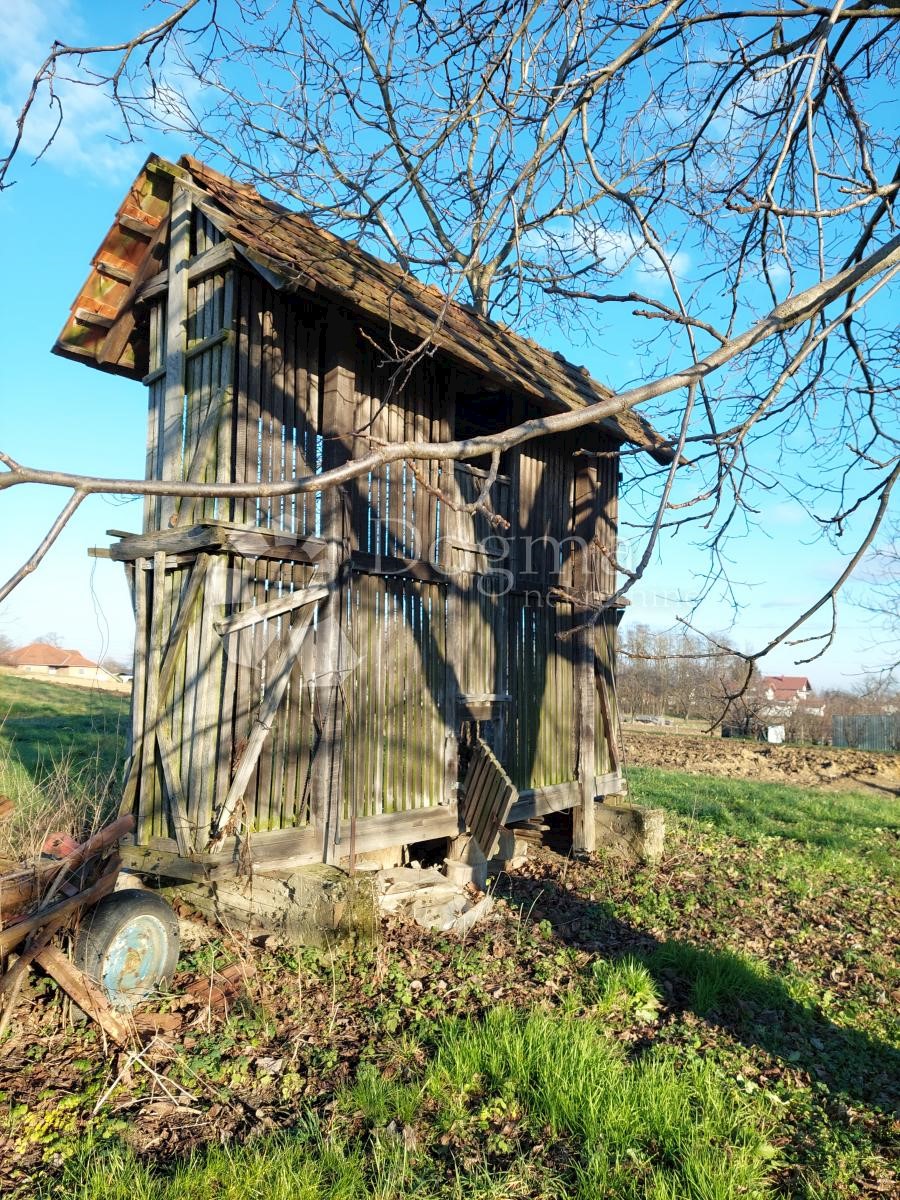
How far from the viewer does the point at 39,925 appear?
470cm

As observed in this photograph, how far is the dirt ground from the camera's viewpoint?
20281 mm

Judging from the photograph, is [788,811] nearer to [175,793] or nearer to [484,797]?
[484,797]

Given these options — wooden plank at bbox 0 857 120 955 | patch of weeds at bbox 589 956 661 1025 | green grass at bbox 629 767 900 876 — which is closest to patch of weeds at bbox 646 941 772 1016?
patch of weeds at bbox 589 956 661 1025

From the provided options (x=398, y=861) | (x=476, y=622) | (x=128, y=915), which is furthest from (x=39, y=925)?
(x=476, y=622)

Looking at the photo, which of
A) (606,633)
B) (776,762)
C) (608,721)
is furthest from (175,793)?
(776,762)

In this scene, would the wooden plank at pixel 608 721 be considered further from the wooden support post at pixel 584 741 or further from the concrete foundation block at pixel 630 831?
the concrete foundation block at pixel 630 831

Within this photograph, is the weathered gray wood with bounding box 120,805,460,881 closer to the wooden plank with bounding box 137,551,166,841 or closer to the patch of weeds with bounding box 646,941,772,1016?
the wooden plank with bounding box 137,551,166,841

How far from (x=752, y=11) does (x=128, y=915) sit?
6.92 m

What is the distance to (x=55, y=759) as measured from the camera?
37.1 ft

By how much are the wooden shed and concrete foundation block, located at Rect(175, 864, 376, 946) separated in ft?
0.81

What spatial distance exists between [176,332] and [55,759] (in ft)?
23.3

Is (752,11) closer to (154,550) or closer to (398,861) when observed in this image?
(154,550)

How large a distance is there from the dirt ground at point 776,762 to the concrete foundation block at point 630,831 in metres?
11.2

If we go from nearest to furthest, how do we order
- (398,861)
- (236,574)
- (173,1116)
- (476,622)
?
(173,1116) → (236,574) → (398,861) → (476,622)
